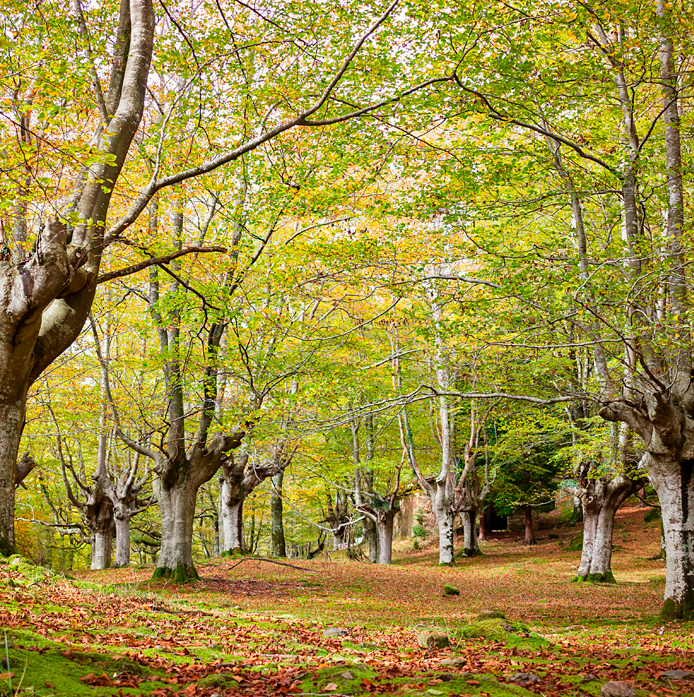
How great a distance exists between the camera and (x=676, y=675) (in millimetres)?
4602

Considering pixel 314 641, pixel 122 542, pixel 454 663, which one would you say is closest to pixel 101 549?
pixel 122 542

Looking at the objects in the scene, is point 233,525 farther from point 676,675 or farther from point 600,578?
point 676,675

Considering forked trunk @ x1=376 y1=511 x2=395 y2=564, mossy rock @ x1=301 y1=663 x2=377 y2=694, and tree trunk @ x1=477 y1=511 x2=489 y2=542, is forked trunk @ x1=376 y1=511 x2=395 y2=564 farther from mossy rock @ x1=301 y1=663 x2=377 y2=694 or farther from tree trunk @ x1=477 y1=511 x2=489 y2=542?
mossy rock @ x1=301 y1=663 x2=377 y2=694

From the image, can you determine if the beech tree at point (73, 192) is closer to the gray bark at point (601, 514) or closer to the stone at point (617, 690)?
the stone at point (617, 690)

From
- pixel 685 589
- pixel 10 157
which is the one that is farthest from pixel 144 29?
pixel 685 589

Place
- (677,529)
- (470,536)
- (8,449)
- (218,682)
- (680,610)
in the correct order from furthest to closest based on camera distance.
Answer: (470,536) → (677,529) → (680,610) → (8,449) → (218,682)

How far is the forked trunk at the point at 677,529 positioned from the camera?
8961 millimetres

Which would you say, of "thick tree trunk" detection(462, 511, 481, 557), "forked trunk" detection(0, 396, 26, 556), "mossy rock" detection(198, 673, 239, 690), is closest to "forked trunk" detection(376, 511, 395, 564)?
"thick tree trunk" detection(462, 511, 481, 557)

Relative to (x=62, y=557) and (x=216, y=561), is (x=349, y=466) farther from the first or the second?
(x=62, y=557)

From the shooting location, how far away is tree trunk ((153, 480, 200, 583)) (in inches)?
523

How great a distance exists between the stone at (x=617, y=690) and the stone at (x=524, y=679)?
58cm

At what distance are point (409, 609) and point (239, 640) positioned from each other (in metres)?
5.77

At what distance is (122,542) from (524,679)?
20217 millimetres

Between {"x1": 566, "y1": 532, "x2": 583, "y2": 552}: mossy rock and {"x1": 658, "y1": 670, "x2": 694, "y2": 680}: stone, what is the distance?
23333mm
